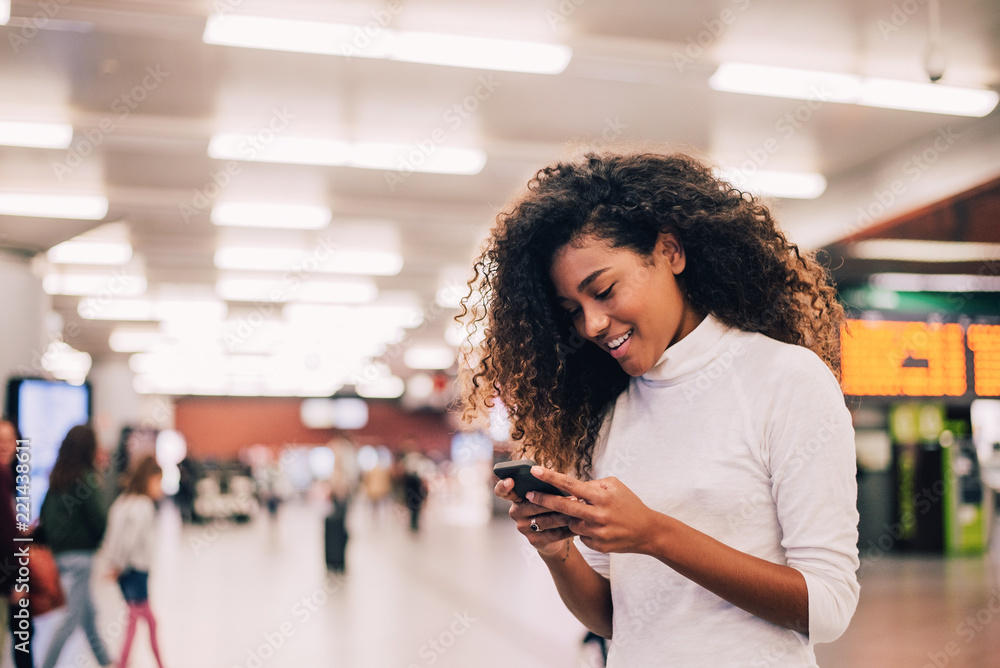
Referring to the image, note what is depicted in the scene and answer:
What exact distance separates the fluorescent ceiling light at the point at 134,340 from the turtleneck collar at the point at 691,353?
16.4 m

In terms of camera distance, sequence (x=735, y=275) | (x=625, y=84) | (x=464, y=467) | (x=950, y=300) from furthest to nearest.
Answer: (x=464, y=467), (x=950, y=300), (x=625, y=84), (x=735, y=275)

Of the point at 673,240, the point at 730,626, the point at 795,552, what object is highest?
the point at 673,240

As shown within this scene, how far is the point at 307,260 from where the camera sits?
33.7 ft

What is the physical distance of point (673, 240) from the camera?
138 centimetres

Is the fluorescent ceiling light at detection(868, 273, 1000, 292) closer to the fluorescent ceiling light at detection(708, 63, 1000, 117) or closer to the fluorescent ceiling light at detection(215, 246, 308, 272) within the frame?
the fluorescent ceiling light at detection(708, 63, 1000, 117)

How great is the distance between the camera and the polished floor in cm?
521

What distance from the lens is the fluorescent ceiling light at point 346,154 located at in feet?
20.9

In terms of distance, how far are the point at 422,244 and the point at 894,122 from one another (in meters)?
5.70

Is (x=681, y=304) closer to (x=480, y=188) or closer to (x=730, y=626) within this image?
(x=730, y=626)

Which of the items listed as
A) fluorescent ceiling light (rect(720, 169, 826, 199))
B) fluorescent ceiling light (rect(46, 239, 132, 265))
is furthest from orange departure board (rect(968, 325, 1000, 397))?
fluorescent ceiling light (rect(46, 239, 132, 265))

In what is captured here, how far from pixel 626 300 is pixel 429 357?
20.2 meters

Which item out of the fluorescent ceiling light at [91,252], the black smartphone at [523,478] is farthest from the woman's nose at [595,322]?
the fluorescent ceiling light at [91,252]

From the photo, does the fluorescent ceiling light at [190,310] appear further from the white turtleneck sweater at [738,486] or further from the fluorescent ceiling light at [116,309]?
the white turtleneck sweater at [738,486]

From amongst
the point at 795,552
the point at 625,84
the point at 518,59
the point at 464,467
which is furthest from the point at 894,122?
the point at 464,467
